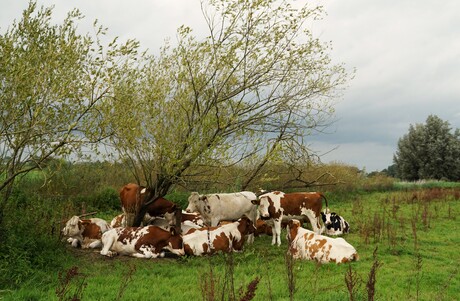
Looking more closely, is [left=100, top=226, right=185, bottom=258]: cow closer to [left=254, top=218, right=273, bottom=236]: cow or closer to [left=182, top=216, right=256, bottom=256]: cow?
[left=182, top=216, right=256, bottom=256]: cow

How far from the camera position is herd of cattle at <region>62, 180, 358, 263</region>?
32.9 feet

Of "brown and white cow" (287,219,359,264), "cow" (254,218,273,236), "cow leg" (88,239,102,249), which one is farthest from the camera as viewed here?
"cow" (254,218,273,236)

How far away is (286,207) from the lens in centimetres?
1273

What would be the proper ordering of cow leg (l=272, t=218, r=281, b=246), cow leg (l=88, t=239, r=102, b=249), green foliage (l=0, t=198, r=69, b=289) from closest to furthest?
green foliage (l=0, t=198, r=69, b=289) → cow leg (l=88, t=239, r=102, b=249) → cow leg (l=272, t=218, r=281, b=246)

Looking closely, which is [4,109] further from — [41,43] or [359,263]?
[359,263]

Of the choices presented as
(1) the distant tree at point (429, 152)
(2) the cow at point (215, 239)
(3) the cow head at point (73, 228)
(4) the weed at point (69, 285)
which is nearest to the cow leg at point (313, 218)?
(2) the cow at point (215, 239)

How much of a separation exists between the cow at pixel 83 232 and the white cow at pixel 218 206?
2544 mm

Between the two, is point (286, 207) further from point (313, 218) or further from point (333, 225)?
point (333, 225)

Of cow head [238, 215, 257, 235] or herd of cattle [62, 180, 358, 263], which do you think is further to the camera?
cow head [238, 215, 257, 235]

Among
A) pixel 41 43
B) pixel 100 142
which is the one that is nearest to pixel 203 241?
pixel 100 142

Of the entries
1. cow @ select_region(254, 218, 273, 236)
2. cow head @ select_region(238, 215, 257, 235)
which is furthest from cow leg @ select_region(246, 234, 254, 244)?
cow @ select_region(254, 218, 273, 236)

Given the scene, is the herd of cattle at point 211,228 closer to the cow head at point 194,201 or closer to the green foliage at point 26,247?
the cow head at point 194,201

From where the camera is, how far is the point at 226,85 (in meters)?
12.4

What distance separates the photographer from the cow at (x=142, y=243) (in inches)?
393
